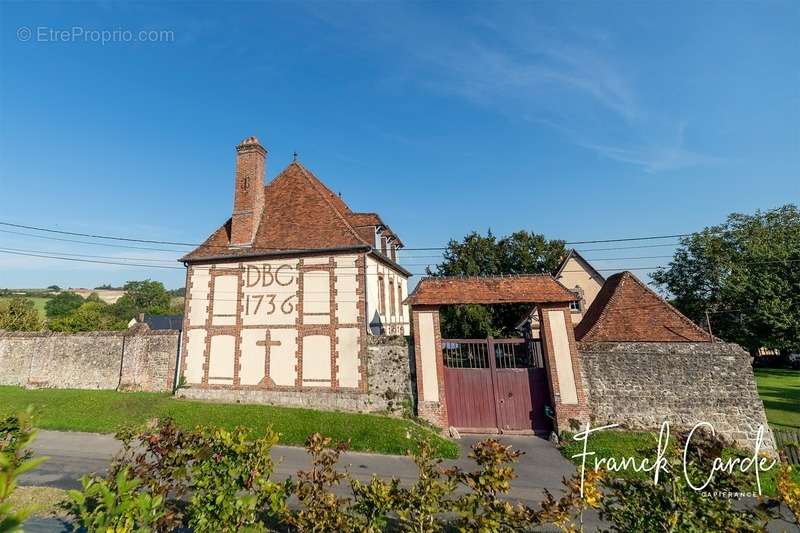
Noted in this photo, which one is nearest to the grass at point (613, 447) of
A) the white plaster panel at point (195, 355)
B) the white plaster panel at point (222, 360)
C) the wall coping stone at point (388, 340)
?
the wall coping stone at point (388, 340)

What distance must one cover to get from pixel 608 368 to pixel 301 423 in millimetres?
11209

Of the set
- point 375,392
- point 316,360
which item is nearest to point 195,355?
point 316,360

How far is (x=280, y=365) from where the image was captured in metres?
14.9

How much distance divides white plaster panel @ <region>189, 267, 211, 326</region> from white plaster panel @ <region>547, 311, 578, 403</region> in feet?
50.5

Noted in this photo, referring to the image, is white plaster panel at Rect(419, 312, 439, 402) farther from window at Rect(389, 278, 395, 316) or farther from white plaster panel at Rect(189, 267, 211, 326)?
white plaster panel at Rect(189, 267, 211, 326)

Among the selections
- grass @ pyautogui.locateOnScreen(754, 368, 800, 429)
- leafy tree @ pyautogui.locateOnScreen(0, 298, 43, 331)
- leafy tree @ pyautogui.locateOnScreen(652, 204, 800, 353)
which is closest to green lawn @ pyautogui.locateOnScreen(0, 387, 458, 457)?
leafy tree @ pyautogui.locateOnScreen(0, 298, 43, 331)

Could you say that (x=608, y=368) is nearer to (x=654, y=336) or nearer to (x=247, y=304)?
(x=654, y=336)

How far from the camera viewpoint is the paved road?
862 centimetres

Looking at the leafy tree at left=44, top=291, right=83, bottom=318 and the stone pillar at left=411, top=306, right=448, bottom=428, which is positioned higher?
the leafy tree at left=44, top=291, right=83, bottom=318

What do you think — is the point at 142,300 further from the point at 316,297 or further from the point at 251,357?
the point at 316,297

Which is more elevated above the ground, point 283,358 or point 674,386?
point 283,358

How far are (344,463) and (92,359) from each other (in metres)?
16.8

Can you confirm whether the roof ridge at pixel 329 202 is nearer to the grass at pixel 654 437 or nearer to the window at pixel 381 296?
the window at pixel 381 296

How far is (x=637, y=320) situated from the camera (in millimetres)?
13406
